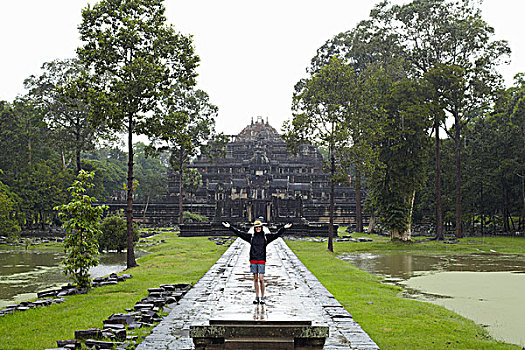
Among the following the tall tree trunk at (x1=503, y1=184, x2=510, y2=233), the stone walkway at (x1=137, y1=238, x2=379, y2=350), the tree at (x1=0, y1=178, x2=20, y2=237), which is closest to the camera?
the stone walkway at (x1=137, y1=238, x2=379, y2=350)

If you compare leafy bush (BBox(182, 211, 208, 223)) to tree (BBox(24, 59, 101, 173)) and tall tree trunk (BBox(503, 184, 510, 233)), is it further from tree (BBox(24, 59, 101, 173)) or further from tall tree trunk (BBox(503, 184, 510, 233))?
tall tree trunk (BBox(503, 184, 510, 233))

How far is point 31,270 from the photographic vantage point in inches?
750

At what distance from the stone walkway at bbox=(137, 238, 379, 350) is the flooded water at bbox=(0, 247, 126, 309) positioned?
524cm

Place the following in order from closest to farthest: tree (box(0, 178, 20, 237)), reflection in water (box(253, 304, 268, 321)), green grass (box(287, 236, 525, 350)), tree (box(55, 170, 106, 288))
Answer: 1. reflection in water (box(253, 304, 268, 321))
2. green grass (box(287, 236, 525, 350))
3. tree (box(55, 170, 106, 288))
4. tree (box(0, 178, 20, 237))

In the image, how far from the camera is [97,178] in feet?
156

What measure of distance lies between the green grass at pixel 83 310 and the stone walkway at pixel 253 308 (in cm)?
164

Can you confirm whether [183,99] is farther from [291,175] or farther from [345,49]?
[291,175]

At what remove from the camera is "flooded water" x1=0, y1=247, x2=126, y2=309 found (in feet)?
46.4

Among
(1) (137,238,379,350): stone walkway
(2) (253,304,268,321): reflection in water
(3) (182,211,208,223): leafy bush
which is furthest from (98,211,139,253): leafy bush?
(3) (182,211,208,223): leafy bush

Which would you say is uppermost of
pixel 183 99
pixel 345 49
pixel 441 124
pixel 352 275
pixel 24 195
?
pixel 345 49

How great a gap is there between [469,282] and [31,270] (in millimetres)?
15658

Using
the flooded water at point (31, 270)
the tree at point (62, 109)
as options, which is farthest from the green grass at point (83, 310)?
the tree at point (62, 109)

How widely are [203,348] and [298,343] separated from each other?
1282 millimetres

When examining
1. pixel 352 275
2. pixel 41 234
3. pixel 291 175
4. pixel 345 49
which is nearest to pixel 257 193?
pixel 291 175
